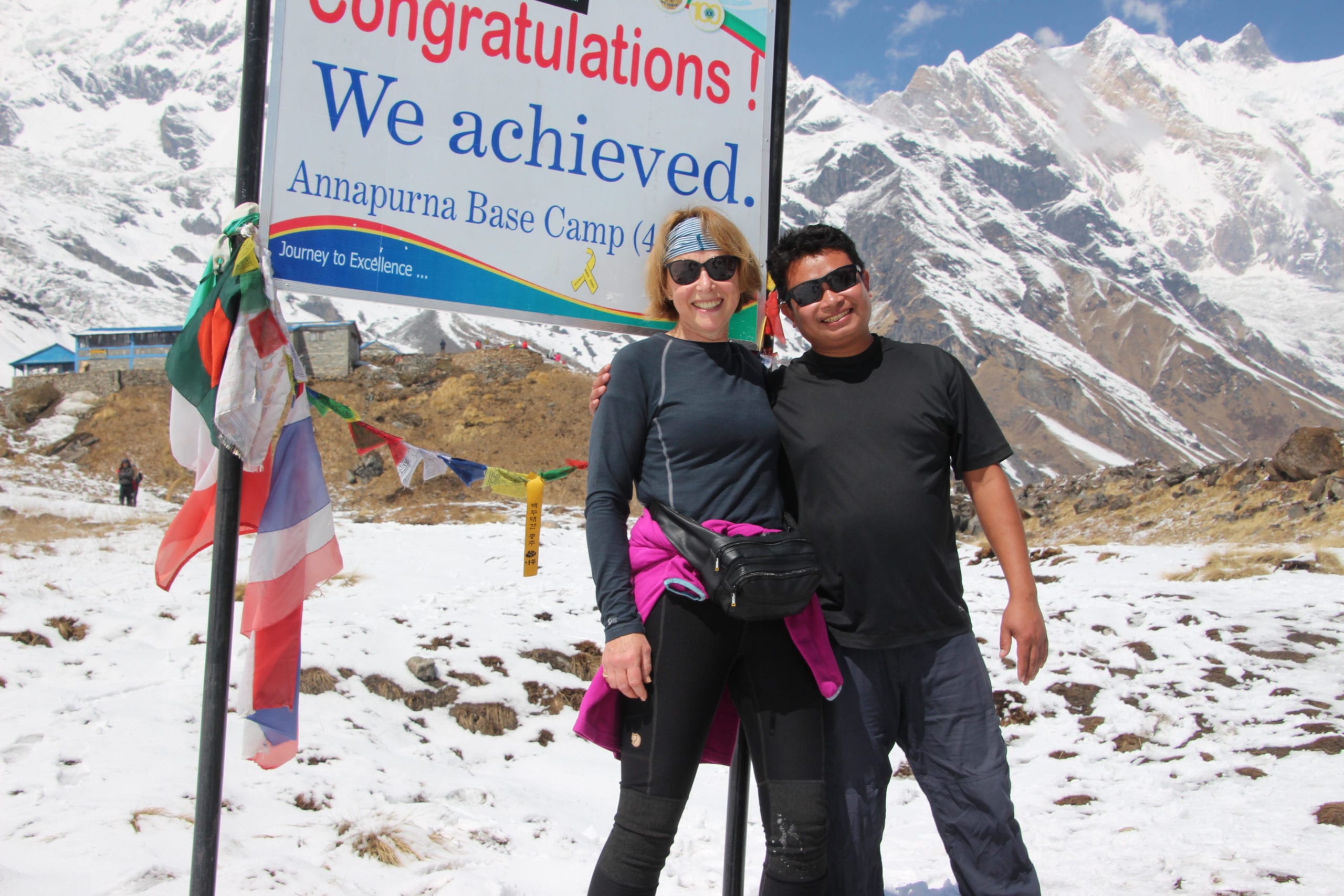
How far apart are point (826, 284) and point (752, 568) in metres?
0.98

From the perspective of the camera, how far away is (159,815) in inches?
133

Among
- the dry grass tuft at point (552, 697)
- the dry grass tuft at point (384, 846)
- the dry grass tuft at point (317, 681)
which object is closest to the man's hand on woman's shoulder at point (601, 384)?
the dry grass tuft at point (384, 846)

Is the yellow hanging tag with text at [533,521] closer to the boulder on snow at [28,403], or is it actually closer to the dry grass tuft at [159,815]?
the dry grass tuft at [159,815]

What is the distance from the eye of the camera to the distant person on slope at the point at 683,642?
84.2 inches

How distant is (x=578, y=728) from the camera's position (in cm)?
222

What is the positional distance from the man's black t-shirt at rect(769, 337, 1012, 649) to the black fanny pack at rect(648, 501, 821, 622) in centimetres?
20

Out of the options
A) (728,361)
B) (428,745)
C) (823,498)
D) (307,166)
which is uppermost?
(307,166)

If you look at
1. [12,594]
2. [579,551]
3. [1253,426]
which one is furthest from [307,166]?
[1253,426]

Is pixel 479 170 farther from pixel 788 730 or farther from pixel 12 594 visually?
pixel 12 594

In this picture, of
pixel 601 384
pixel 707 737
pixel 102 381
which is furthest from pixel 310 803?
pixel 102 381

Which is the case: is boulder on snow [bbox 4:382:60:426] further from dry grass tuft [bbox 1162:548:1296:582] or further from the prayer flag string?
A: dry grass tuft [bbox 1162:548:1296:582]

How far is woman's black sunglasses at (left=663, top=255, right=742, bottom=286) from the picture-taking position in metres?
2.54

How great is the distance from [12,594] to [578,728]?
6386 millimetres

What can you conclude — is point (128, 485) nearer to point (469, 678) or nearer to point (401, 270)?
point (469, 678)
